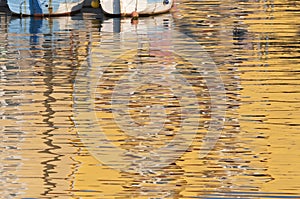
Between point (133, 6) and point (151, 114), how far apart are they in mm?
33813

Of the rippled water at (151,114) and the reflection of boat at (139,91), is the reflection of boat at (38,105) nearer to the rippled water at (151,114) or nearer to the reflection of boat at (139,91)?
the rippled water at (151,114)

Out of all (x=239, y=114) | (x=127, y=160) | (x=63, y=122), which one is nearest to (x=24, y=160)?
(x=127, y=160)

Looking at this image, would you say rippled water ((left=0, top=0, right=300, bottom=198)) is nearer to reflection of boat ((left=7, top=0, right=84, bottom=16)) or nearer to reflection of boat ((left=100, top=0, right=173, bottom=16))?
reflection of boat ((left=100, top=0, right=173, bottom=16))

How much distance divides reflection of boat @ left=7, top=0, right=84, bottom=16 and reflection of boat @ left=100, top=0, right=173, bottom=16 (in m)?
2.48

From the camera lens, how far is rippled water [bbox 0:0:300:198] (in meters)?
23.0

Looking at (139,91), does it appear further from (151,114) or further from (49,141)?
(49,141)

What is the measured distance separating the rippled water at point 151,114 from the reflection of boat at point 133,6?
10323mm

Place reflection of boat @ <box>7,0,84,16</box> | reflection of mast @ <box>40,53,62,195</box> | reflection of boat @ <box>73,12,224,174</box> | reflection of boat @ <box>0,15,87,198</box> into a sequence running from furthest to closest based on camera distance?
1. reflection of boat @ <box>7,0,84,16</box>
2. reflection of boat @ <box>73,12,224,174</box>
3. reflection of boat @ <box>0,15,87,198</box>
4. reflection of mast @ <box>40,53,62,195</box>

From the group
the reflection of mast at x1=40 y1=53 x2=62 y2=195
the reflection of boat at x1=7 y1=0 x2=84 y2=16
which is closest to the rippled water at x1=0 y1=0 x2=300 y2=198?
the reflection of mast at x1=40 y1=53 x2=62 y2=195

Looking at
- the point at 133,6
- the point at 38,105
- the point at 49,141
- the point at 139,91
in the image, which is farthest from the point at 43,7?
the point at 49,141

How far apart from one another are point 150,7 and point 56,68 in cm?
2435

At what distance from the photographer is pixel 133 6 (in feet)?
209

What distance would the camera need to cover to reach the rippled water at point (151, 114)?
23.0 meters

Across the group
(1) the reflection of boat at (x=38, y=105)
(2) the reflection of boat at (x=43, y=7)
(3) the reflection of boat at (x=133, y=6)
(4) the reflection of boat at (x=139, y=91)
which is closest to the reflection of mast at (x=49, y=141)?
(1) the reflection of boat at (x=38, y=105)
